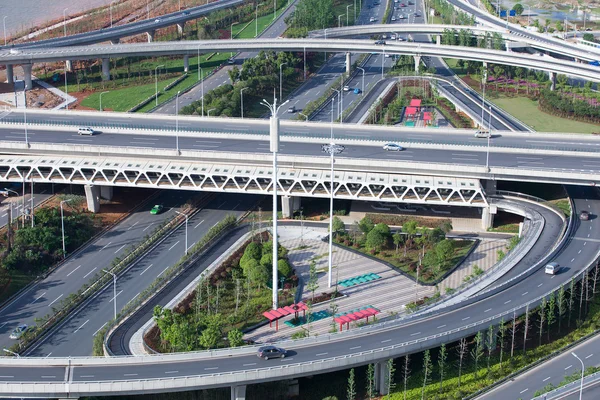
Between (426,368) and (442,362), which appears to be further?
(442,362)

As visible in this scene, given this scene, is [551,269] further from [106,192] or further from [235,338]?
[106,192]

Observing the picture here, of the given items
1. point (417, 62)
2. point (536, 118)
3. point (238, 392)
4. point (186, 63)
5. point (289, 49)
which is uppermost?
point (289, 49)

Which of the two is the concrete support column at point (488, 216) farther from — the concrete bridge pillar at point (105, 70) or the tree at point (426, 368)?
the concrete bridge pillar at point (105, 70)

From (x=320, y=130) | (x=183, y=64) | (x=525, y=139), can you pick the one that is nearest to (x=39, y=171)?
(x=320, y=130)

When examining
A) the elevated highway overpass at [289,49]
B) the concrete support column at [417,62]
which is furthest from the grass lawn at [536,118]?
the concrete support column at [417,62]

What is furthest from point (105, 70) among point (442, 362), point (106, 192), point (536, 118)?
point (442, 362)

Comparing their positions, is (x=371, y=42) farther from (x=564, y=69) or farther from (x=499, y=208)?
(x=499, y=208)
